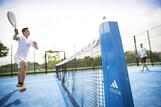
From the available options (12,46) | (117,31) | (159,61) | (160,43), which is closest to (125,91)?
(117,31)

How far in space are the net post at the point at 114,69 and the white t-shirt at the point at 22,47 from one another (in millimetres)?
2441

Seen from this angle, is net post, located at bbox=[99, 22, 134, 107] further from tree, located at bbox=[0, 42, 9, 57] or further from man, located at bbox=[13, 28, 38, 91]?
tree, located at bbox=[0, 42, 9, 57]

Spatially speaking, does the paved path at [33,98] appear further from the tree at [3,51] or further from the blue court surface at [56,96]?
the tree at [3,51]

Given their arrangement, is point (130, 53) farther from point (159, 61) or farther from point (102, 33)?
point (102, 33)

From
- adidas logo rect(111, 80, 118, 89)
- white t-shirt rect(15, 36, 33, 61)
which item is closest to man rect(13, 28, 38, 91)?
white t-shirt rect(15, 36, 33, 61)

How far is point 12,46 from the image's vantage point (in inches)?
514

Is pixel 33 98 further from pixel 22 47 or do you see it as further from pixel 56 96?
pixel 22 47

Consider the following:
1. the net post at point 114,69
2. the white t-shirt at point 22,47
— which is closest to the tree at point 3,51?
the white t-shirt at point 22,47

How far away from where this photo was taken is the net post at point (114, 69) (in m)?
0.78

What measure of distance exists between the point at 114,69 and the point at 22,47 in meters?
2.67

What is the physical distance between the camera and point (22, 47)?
3.04 meters

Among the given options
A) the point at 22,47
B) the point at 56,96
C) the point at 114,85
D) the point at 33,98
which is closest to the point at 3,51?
the point at 22,47

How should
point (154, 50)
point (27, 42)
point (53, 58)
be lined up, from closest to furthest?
point (27, 42), point (154, 50), point (53, 58)

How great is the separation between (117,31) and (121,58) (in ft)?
0.58
